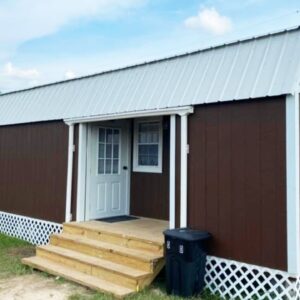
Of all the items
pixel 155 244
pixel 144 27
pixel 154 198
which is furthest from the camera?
pixel 144 27

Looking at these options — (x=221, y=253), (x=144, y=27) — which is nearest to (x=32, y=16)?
(x=144, y=27)

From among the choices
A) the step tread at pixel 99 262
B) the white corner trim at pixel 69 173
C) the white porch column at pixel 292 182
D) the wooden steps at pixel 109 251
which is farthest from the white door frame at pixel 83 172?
the white porch column at pixel 292 182

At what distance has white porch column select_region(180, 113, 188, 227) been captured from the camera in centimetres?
551

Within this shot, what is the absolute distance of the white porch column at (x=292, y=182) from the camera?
172 inches

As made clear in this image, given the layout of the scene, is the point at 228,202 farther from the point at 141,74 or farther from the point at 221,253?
the point at 141,74

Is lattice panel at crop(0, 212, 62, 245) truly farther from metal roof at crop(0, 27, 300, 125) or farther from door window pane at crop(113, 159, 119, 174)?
metal roof at crop(0, 27, 300, 125)

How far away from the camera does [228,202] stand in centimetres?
506

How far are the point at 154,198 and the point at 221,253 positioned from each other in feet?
9.41

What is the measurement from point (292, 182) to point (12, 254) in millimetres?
5275

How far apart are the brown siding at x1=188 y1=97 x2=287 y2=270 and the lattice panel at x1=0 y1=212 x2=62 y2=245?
3.52 metres

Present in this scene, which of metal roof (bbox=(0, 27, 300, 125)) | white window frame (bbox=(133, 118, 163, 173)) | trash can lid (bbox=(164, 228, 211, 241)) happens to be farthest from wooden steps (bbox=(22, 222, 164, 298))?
metal roof (bbox=(0, 27, 300, 125))

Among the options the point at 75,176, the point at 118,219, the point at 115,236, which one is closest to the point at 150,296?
the point at 115,236

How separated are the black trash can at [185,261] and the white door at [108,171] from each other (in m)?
2.90

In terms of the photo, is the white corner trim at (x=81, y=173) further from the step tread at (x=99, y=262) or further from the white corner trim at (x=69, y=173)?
the step tread at (x=99, y=262)
